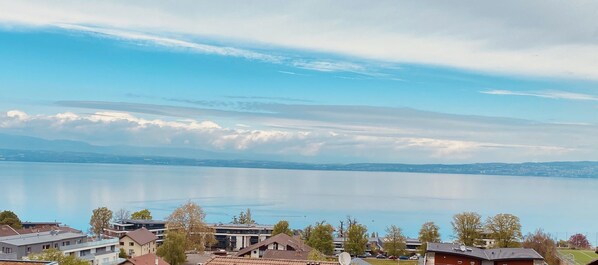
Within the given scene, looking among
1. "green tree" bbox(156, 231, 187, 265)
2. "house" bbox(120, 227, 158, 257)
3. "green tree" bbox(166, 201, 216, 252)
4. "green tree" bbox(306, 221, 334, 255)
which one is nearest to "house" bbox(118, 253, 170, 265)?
"green tree" bbox(156, 231, 187, 265)

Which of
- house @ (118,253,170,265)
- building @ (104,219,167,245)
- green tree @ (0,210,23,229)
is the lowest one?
house @ (118,253,170,265)

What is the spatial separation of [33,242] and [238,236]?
29667 mm

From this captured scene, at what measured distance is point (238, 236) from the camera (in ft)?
214

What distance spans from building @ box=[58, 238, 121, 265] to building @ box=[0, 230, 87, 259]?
494 millimetres

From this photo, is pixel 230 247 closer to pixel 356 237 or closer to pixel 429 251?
pixel 356 237

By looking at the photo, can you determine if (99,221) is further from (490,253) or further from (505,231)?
(490,253)

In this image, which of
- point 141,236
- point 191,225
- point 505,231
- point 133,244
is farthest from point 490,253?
point 141,236

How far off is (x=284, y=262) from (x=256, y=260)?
0.74m

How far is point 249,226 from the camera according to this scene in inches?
2648

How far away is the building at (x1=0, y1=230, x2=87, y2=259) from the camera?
120 ft

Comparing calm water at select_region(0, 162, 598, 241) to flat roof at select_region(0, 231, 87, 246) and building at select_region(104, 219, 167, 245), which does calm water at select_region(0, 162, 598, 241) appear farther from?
flat roof at select_region(0, 231, 87, 246)

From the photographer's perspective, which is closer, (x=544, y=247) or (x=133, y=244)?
(x=544, y=247)

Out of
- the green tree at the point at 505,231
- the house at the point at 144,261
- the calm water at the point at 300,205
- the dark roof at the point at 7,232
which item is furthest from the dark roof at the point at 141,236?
the calm water at the point at 300,205

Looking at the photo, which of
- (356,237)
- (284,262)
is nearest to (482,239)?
(356,237)
